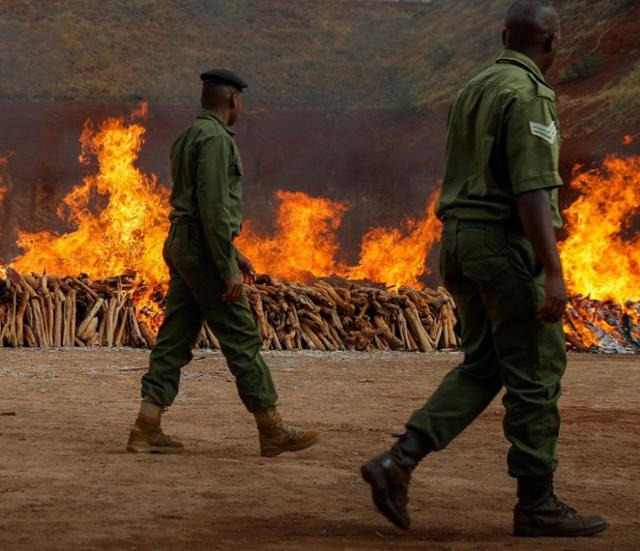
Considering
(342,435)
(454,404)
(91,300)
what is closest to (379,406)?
(342,435)

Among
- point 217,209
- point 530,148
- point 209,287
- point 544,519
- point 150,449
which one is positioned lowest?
point 150,449

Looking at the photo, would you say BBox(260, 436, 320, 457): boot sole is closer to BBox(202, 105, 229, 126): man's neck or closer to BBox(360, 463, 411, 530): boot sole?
BBox(202, 105, 229, 126): man's neck

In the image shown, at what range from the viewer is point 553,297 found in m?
4.07

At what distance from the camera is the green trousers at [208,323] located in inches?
243

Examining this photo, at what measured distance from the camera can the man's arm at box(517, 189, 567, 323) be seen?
407 cm

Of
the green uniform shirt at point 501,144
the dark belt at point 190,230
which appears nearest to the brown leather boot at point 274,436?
the dark belt at point 190,230

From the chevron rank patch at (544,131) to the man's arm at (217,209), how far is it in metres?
2.36

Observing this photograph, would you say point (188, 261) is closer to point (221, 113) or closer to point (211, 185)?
point (211, 185)

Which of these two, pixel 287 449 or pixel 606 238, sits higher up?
pixel 606 238

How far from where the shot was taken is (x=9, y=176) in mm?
42250

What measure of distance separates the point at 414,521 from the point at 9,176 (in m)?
40.1

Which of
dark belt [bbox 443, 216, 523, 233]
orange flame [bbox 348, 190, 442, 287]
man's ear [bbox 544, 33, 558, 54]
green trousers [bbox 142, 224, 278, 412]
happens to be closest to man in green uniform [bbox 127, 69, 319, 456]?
green trousers [bbox 142, 224, 278, 412]

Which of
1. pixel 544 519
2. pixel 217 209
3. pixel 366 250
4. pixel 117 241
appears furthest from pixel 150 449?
pixel 366 250

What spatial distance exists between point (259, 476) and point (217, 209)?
1531 millimetres
